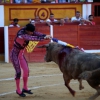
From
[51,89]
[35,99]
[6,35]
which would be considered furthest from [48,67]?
[35,99]

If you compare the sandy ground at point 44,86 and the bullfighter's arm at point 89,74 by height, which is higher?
the bullfighter's arm at point 89,74

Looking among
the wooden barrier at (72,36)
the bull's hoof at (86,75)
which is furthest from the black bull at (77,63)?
the wooden barrier at (72,36)

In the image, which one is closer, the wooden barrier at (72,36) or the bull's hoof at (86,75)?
the bull's hoof at (86,75)

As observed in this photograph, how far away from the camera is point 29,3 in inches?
521

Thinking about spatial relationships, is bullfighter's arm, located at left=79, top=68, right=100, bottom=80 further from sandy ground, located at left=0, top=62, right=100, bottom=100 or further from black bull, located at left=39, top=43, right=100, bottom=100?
sandy ground, located at left=0, top=62, right=100, bottom=100

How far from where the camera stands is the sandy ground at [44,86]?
654 centimetres

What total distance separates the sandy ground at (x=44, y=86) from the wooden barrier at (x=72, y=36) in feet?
4.91

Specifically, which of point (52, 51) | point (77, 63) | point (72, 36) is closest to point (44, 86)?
point (52, 51)

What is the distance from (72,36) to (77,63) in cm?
607

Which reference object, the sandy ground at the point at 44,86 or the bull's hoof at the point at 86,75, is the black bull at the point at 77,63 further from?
the sandy ground at the point at 44,86

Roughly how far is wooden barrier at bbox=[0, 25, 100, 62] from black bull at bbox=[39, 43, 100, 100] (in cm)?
479

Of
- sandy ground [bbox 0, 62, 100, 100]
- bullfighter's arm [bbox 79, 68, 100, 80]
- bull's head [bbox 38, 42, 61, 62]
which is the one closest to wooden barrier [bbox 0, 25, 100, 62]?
sandy ground [bbox 0, 62, 100, 100]

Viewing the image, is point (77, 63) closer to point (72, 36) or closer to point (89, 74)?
point (89, 74)

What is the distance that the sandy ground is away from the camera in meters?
6.54
